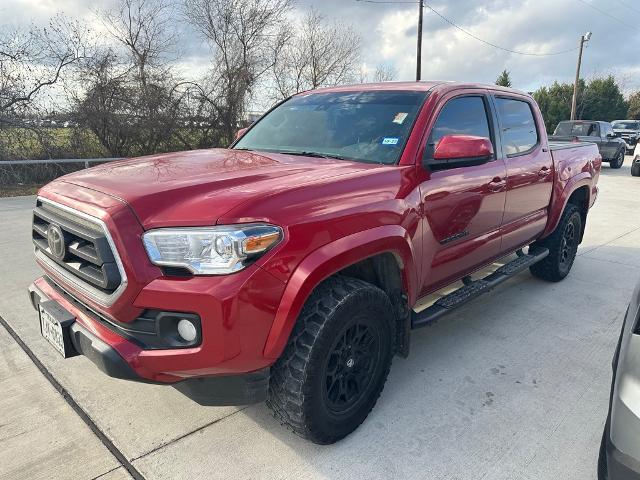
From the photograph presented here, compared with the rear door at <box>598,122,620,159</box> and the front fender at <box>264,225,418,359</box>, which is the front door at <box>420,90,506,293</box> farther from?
the rear door at <box>598,122,620,159</box>

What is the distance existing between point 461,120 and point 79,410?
3075mm

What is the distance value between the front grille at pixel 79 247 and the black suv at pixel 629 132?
2803 cm

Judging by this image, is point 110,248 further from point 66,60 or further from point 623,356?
point 66,60

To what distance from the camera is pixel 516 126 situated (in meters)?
4.10

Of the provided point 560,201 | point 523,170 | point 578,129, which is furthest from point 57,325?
point 578,129

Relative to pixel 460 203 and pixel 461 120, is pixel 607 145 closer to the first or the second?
pixel 461 120

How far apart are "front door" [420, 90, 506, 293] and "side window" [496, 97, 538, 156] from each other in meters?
0.24

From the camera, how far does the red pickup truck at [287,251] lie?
1963mm

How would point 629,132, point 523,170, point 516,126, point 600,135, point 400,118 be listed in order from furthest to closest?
point 629,132 < point 600,135 < point 516,126 < point 523,170 < point 400,118

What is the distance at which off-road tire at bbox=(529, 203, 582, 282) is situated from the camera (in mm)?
4844

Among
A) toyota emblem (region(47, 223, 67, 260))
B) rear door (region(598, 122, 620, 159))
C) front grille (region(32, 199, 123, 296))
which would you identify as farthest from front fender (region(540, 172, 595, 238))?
rear door (region(598, 122, 620, 159))

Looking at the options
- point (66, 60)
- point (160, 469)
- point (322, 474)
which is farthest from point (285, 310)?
point (66, 60)

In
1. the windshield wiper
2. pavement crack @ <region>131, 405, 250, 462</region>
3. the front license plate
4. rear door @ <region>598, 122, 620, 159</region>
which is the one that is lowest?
pavement crack @ <region>131, 405, 250, 462</region>

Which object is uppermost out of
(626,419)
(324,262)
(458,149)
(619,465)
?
(458,149)
